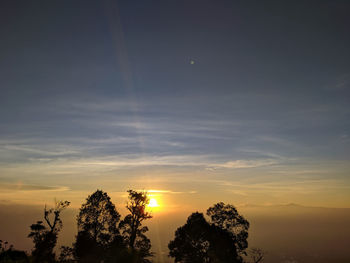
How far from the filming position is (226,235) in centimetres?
5003

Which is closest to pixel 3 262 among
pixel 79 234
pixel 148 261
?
pixel 148 261

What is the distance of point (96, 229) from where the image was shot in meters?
47.0

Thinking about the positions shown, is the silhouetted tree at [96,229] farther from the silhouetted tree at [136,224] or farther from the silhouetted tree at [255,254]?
the silhouetted tree at [255,254]

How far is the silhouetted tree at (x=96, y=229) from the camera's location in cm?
4497

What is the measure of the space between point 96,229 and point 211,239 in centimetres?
2187

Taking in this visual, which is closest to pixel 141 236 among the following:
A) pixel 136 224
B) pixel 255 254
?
pixel 136 224

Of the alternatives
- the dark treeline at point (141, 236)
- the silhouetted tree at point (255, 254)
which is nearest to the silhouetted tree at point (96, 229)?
the dark treeline at point (141, 236)

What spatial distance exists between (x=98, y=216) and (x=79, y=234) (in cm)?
447

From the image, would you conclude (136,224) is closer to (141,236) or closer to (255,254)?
(141,236)

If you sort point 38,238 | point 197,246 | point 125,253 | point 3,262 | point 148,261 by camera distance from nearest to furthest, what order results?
point 3,262 → point 125,253 → point 148,261 → point 38,238 → point 197,246

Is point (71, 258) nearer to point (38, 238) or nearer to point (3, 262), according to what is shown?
point (38, 238)

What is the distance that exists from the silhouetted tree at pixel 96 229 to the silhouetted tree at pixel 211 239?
13.3 metres

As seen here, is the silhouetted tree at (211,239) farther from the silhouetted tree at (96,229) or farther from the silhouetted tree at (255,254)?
the silhouetted tree at (96,229)

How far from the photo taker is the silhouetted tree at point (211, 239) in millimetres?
48094
